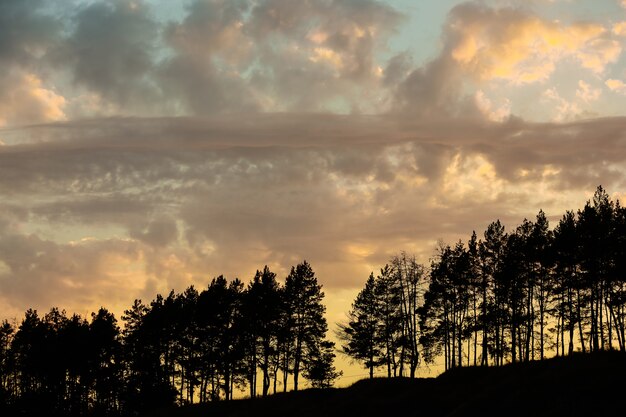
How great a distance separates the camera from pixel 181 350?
91.2 metres

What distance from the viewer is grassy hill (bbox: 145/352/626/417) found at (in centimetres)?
4162

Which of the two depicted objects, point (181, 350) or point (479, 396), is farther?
point (181, 350)

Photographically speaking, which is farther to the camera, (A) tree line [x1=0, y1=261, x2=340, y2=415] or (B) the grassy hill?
(A) tree line [x1=0, y1=261, x2=340, y2=415]

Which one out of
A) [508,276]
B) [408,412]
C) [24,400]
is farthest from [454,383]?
[24,400]

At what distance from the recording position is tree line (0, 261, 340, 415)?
7988cm

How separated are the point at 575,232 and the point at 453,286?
15.3m

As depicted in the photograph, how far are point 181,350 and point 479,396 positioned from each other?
53227 millimetres

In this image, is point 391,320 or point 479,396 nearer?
point 479,396

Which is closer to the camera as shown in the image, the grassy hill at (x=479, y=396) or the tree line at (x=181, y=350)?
the grassy hill at (x=479, y=396)

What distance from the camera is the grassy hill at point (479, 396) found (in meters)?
41.6

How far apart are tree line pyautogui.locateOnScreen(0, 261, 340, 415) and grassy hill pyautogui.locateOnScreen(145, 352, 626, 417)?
1198cm

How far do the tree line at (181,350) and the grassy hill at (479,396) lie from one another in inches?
471

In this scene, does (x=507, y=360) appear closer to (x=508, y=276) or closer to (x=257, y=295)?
(x=508, y=276)

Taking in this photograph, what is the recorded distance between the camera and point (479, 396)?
155ft
